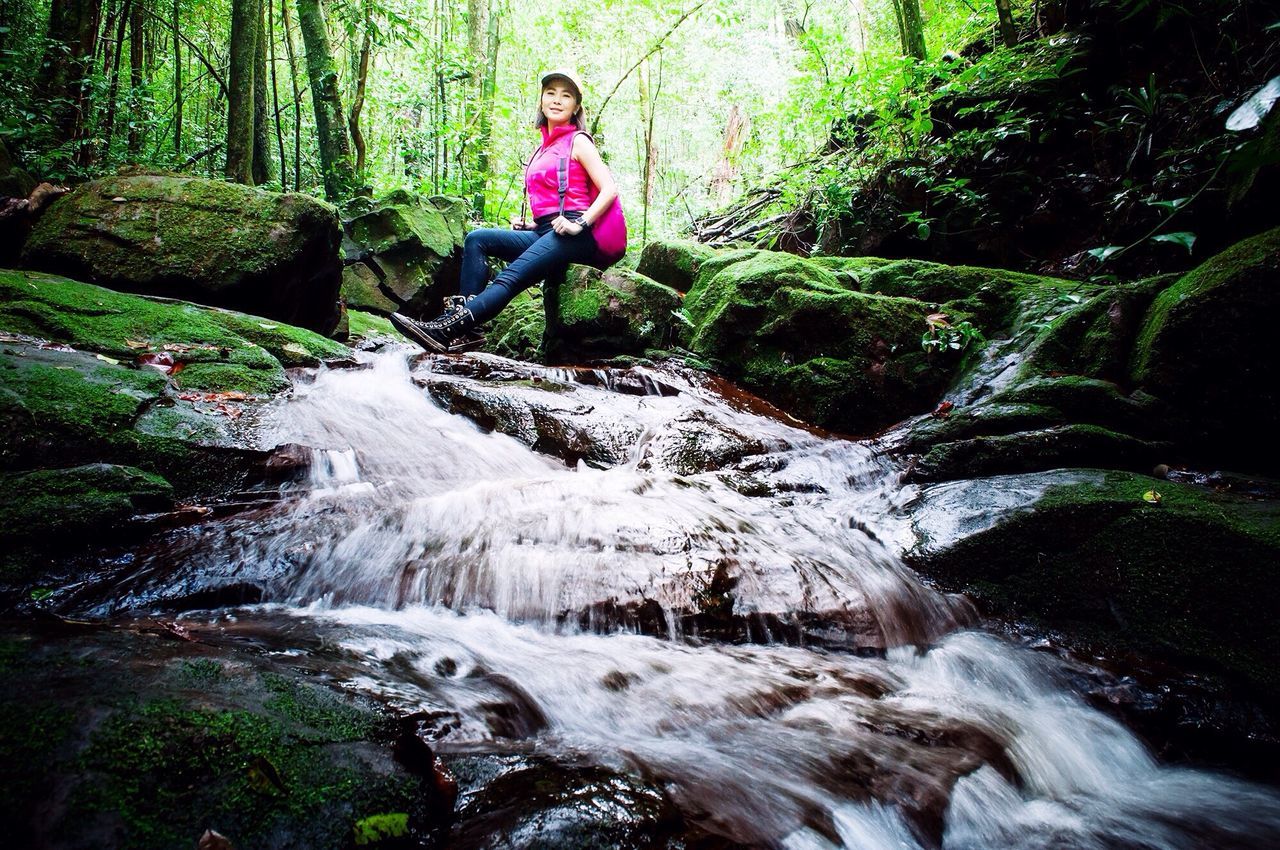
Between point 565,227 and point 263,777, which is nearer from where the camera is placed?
point 263,777

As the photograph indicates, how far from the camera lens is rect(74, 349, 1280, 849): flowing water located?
1.69 m

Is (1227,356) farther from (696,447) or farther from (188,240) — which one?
(188,240)

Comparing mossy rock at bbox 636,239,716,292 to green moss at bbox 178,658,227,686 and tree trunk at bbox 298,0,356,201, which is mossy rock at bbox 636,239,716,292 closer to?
tree trunk at bbox 298,0,356,201

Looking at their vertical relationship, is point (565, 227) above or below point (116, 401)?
above

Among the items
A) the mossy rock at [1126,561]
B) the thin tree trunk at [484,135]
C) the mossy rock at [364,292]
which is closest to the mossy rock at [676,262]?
the mossy rock at [364,292]

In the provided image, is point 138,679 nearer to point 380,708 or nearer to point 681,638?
point 380,708

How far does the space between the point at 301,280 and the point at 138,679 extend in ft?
17.8

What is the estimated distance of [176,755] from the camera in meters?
1.11

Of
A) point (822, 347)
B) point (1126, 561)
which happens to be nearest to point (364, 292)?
point (822, 347)

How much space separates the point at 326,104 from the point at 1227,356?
1130cm

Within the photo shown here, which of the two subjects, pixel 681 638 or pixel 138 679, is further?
pixel 681 638

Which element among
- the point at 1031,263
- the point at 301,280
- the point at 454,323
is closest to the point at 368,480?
the point at 454,323

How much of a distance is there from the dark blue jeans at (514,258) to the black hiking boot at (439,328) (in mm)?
120

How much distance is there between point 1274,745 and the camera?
2.09 metres
